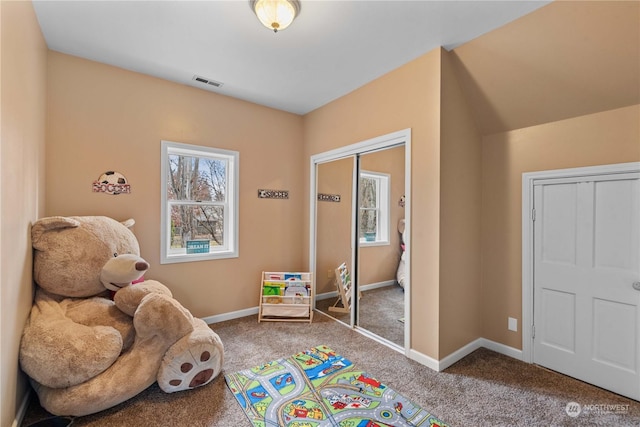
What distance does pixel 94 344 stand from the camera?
5.61 feet

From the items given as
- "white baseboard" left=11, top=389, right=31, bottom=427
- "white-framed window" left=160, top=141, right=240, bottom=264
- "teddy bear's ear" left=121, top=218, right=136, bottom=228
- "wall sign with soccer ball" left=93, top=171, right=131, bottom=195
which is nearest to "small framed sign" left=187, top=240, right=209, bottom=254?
"white-framed window" left=160, top=141, right=240, bottom=264

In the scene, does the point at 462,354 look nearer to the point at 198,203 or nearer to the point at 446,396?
the point at 446,396

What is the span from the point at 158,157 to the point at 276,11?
1.89m

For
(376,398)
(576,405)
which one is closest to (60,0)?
(376,398)

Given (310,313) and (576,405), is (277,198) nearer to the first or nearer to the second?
(310,313)

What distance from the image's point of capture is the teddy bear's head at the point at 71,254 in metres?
1.89

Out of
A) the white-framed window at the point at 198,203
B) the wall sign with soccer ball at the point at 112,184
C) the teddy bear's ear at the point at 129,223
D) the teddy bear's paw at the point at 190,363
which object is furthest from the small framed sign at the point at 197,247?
the teddy bear's paw at the point at 190,363

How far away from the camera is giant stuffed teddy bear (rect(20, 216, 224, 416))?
1.64m

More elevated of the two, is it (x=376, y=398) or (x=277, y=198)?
(x=277, y=198)

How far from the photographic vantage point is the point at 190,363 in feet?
6.41

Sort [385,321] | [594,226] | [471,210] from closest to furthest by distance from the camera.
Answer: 1. [594,226]
2. [471,210]
3. [385,321]

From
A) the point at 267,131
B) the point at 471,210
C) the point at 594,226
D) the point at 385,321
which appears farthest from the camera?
the point at 267,131

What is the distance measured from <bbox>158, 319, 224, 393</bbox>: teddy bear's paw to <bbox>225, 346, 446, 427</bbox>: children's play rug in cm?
23

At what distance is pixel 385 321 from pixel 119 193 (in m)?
2.92
